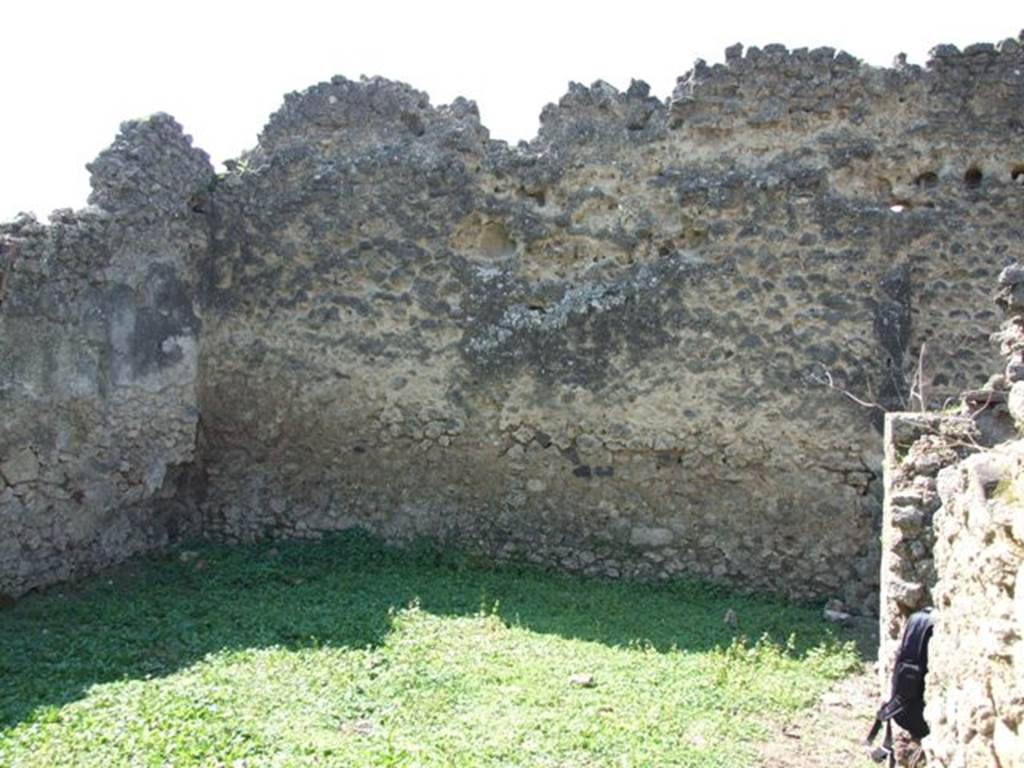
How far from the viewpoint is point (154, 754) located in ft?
15.1

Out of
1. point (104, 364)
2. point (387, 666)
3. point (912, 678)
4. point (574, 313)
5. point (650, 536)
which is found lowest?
point (387, 666)

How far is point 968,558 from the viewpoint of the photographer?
3.38m

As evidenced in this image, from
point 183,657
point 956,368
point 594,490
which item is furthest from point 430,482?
point 956,368

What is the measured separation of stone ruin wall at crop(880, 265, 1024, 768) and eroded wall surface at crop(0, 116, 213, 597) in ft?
18.7

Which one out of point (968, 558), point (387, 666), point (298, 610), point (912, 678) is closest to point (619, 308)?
point (298, 610)

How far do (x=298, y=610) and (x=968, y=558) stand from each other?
4755 millimetres

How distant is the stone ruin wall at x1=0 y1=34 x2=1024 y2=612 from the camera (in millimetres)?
8016

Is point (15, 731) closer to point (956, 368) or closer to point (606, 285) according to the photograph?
point (606, 285)

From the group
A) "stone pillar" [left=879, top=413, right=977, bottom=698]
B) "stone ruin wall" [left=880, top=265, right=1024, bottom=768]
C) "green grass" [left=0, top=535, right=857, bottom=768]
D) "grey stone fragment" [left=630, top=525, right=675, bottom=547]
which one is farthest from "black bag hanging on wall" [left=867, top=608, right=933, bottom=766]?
"grey stone fragment" [left=630, top=525, right=675, bottom=547]

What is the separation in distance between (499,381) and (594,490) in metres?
1.20

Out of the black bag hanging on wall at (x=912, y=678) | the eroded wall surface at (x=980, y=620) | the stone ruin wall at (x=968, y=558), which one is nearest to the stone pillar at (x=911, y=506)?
the stone ruin wall at (x=968, y=558)

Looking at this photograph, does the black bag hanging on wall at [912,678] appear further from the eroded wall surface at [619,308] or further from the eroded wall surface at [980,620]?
the eroded wall surface at [619,308]

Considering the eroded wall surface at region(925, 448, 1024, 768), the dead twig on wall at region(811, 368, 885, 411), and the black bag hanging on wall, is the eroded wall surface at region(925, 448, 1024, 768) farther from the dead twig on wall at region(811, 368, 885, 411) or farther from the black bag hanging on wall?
the dead twig on wall at region(811, 368, 885, 411)

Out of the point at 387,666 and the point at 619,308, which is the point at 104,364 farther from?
the point at 619,308
